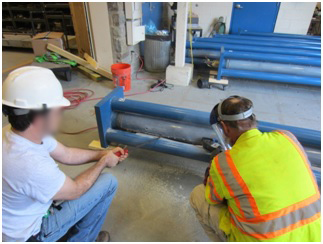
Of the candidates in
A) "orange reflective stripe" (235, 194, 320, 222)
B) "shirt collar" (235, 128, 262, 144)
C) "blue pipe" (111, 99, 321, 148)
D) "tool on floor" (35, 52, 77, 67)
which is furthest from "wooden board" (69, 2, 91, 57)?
"orange reflective stripe" (235, 194, 320, 222)

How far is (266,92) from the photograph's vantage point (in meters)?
3.41

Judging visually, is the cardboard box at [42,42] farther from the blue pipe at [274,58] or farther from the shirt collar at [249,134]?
the shirt collar at [249,134]

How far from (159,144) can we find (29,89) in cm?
113

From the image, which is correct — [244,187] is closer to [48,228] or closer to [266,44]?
[48,228]

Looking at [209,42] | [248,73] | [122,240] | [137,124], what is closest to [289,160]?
[122,240]

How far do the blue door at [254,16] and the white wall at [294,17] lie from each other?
157 millimetres

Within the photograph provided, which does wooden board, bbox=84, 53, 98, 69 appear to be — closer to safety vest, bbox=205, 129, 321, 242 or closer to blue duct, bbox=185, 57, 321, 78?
blue duct, bbox=185, 57, 321, 78

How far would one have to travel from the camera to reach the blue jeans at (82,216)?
3.28ft

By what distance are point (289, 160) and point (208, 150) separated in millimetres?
827

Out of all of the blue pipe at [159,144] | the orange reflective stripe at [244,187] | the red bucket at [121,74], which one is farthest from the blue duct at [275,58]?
the orange reflective stripe at [244,187]

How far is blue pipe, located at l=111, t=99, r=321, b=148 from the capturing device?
4.93 feet

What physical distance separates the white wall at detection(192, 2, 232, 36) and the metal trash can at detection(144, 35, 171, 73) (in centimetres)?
272

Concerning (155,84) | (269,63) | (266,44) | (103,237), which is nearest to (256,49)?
(269,63)

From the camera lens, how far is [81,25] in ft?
12.2
